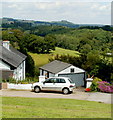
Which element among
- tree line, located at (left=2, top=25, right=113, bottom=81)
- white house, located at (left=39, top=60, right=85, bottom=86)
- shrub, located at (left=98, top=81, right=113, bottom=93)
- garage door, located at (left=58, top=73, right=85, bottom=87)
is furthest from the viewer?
tree line, located at (left=2, top=25, right=113, bottom=81)

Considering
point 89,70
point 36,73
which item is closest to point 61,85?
point 89,70

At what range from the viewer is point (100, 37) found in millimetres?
127250

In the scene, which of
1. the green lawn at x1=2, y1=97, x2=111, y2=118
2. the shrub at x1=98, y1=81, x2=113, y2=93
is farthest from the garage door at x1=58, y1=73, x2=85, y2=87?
the green lawn at x1=2, y1=97, x2=111, y2=118

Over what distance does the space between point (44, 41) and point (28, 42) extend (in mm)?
5327

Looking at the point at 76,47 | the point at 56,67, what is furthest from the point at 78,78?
the point at 76,47

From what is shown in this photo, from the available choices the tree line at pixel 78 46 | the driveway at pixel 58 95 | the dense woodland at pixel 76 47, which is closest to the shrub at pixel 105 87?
the driveway at pixel 58 95

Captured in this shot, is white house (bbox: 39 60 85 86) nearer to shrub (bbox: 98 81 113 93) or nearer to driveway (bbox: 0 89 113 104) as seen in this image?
shrub (bbox: 98 81 113 93)

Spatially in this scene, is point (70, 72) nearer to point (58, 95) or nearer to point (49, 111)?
point (58, 95)

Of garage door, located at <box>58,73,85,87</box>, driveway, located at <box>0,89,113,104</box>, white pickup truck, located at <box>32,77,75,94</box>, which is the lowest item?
garage door, located at <box>58,73,85,87</box>

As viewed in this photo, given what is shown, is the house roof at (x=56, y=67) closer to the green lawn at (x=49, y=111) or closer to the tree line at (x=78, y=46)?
the tree line at (x=78, y=46)

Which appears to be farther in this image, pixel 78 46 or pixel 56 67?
pixel 78 46

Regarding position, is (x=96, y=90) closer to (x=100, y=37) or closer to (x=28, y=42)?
(x=28, y=42)

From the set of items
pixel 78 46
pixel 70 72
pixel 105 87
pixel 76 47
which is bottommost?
pixel 70 72

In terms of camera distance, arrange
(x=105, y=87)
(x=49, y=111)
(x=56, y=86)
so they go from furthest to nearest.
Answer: (x=105, y=87) → (x=56, y=86) → (x=49, y=111)
